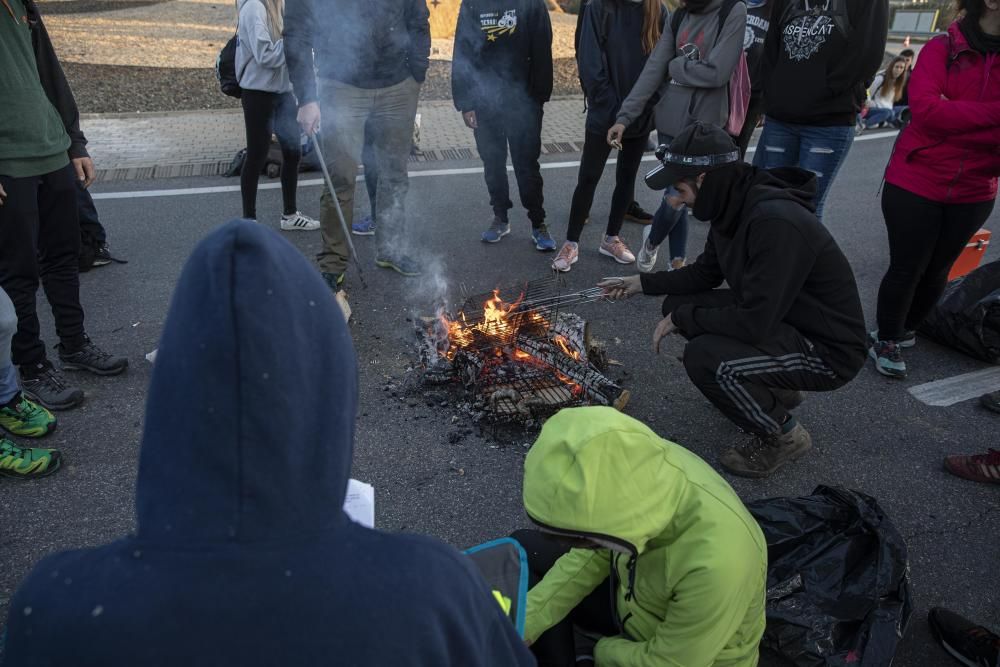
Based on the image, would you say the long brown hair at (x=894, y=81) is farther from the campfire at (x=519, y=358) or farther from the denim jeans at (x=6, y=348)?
the denim jeans at (x=6, y=348)

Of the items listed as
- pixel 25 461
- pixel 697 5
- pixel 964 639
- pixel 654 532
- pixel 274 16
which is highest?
pixel 697 5

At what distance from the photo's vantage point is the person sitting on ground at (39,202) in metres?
3.14

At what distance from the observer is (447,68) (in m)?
11.9

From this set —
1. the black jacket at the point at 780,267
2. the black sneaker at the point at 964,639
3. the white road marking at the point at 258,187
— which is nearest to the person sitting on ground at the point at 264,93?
the white road marking at the point at 258,187

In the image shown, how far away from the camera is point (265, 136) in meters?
5.25

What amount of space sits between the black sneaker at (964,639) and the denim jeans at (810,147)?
94.0 inches

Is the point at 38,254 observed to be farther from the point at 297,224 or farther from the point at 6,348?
the point at 297,224

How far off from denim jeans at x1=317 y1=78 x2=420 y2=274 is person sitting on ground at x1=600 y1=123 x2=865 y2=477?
2.23 meters

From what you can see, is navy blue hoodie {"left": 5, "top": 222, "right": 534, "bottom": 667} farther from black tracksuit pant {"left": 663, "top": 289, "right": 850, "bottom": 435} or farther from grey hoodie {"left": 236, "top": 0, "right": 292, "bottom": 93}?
grey hoodie {"left": 236, "top": 0, "right": 292, "bottom": 93}

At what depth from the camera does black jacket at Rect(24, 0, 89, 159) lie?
11.0 feet

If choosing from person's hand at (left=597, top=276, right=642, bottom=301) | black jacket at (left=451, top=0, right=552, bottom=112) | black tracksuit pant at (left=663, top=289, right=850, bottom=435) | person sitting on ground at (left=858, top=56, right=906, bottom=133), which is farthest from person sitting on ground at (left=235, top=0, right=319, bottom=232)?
person sitting on ground at (left=858, top=56, right=906, bottom=133)

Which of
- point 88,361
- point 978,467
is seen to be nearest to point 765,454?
point 978,467

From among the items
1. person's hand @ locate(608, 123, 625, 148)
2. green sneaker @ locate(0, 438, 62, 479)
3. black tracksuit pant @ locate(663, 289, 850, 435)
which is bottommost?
green sneaker @ locate(0, 438, 62, 479)

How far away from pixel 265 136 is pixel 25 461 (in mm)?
3040
